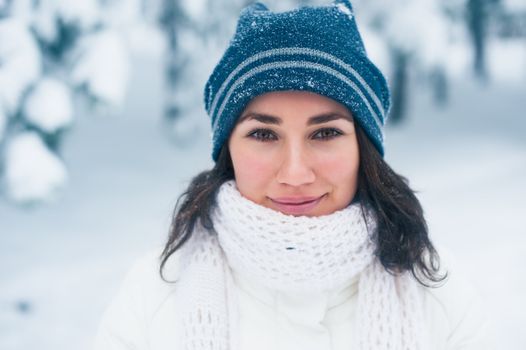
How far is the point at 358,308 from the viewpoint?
1.70m

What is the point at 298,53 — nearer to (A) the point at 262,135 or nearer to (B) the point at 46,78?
(A) the point at 262,135

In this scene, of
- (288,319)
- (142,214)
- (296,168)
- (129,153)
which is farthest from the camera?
(129,153)

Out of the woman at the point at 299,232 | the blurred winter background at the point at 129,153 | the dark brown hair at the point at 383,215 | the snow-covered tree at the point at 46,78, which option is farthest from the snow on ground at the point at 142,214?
the woman at the point at 299,232

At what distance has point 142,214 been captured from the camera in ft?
24.8

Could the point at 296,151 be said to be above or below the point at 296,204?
above

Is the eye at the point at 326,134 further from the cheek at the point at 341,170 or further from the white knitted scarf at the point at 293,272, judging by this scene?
the white knitted scarf at the point at 293,272

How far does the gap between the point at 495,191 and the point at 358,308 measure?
690 centimetres

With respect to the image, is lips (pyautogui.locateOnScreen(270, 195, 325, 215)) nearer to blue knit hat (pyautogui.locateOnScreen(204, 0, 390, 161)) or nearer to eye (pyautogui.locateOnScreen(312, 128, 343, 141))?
eye (pyautogui.locateOnScreen(312, 128, 343, 141))

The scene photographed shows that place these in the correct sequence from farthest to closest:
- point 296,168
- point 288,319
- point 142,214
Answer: point 142,214 < point 288,319 < point 296,168

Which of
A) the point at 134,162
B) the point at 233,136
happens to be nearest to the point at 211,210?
the point at 233,136

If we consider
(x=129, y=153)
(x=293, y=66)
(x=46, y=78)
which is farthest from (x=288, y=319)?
(x=129, y=153)

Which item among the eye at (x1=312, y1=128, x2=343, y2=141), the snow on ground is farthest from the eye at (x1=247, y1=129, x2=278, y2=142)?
the snow on ground

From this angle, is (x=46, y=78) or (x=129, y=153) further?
(x=129, y=153)

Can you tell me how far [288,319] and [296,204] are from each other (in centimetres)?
40
